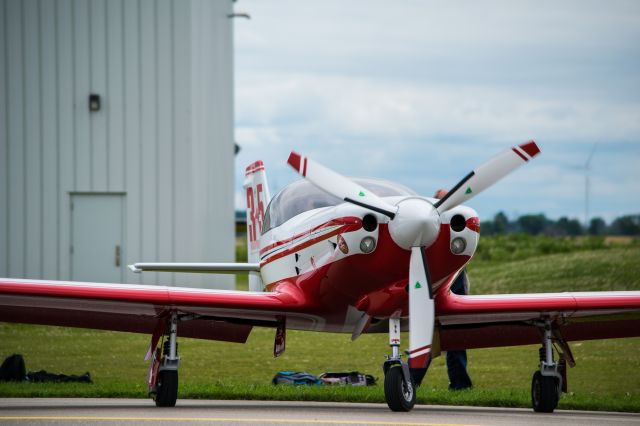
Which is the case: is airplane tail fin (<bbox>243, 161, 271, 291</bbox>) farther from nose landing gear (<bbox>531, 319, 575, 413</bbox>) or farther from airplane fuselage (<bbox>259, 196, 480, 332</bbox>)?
nose landing gear (<bbox>531, 319, 575, 413</bbox>)

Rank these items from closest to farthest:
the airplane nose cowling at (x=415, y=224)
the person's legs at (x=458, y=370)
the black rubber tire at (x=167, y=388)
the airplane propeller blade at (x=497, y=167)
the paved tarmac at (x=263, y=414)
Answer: the paved tarmac at (x=263, y=414), the airplane nose cowling at (x=415, y=224), the airplane propeller blade at (x=497, y=167), the black rubber tire at (x=167, y=388), the person's legs at (x=458, y=370)

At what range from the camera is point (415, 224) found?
1055cm

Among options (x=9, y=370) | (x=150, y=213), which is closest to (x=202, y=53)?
(x=150, y=213)

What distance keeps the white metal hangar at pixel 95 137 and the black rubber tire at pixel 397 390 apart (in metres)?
15.1

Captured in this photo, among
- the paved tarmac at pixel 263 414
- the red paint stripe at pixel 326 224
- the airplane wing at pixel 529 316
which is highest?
the red paint stripe at pixel 326 224

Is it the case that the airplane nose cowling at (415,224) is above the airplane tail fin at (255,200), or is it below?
below

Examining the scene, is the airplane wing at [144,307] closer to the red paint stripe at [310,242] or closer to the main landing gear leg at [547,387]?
the red paint stripe at [310,242]

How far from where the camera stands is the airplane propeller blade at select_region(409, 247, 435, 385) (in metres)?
10.8

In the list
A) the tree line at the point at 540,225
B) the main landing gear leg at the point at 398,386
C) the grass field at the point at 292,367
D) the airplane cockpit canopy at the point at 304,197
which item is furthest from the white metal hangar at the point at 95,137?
the tree line at the point at 540,225

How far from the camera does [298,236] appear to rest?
1232 centimetres

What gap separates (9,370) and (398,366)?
5.71 metres

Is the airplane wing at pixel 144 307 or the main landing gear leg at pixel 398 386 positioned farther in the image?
the airplane wing at pixel 144 307

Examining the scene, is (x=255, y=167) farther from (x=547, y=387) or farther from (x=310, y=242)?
(x=547, y=387)

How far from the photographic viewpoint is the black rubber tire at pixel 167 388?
1171 cm
